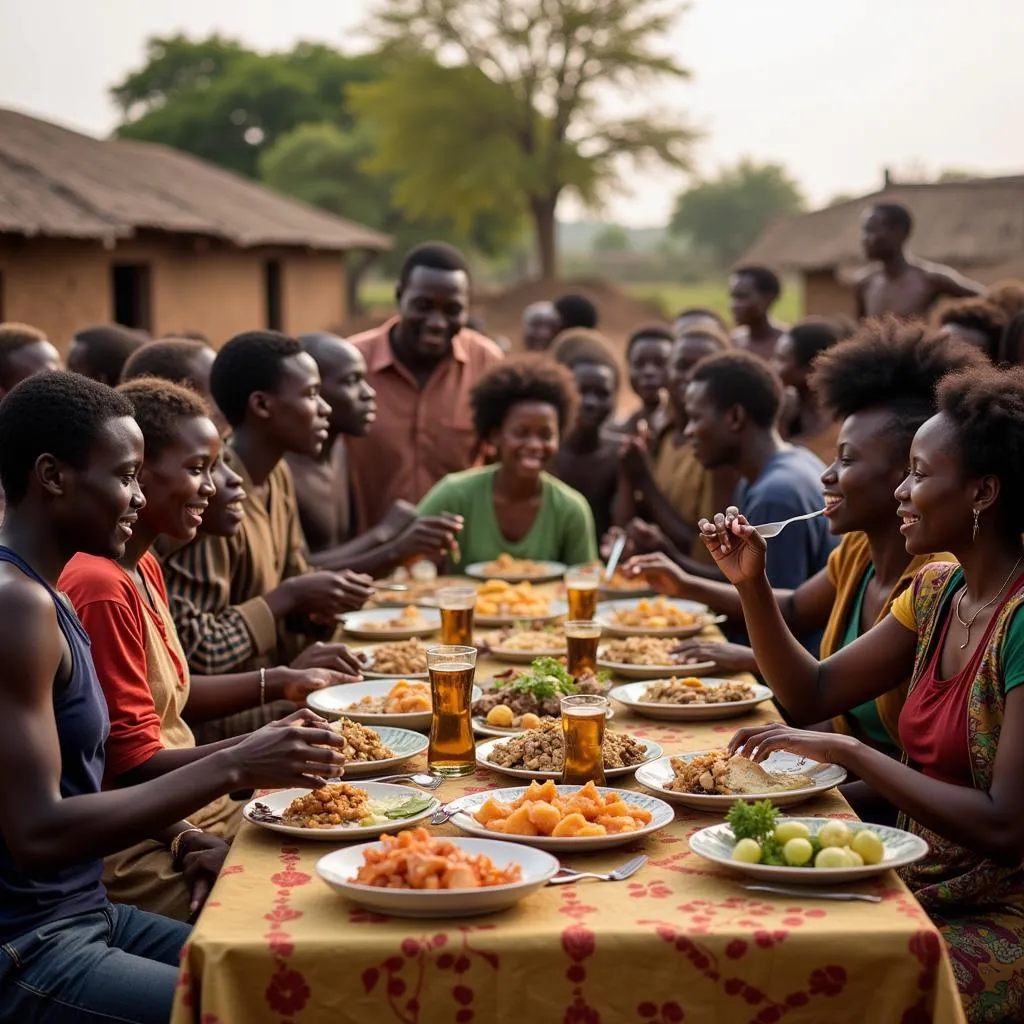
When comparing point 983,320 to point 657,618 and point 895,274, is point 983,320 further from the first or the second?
point 895,274

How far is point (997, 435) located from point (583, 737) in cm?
116

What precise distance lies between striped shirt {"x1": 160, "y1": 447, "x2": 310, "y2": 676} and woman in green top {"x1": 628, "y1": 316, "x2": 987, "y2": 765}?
4.76 ft

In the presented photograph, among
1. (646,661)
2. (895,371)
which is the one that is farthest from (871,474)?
(646,661)

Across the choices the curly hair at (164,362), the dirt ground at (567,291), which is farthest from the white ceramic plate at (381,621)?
the dirt ground at (567,291)

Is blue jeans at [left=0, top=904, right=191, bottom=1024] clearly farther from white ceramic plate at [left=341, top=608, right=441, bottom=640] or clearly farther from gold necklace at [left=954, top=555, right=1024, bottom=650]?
white ceramic plate at [left=341, top=608, right=441, bottom=640]

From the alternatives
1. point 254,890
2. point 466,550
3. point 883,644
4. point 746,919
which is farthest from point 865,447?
point 466,550

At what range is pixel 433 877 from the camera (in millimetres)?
2525

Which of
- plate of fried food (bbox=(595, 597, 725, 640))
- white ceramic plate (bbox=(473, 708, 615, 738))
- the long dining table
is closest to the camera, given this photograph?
the long dining table

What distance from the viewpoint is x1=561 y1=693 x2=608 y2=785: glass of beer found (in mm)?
3178

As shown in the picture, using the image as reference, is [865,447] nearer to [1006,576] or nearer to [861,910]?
[1006,576]

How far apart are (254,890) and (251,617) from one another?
2157mm

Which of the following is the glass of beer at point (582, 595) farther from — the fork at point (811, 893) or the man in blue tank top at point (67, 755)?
the fork at point (811, 893)

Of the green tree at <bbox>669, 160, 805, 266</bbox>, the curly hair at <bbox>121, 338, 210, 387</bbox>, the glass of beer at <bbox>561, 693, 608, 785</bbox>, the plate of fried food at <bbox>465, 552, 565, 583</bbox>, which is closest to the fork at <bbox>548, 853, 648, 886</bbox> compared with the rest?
the glass of beer at <bbox>561, 693, 608, 785</bbox>

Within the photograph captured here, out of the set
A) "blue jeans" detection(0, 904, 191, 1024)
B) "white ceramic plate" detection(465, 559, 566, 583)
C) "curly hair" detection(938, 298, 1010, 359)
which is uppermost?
"curly hair" detection(938, 298, 1010, 359)
